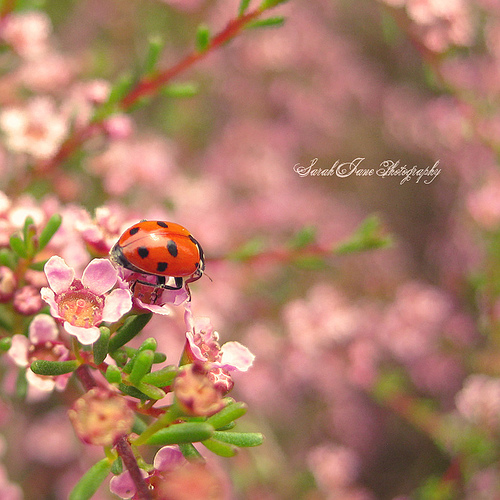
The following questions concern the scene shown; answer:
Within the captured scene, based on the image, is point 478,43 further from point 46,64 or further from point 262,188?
point 46,64

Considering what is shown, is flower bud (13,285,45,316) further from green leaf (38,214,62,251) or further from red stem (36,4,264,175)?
red stem (36,4,264,175)

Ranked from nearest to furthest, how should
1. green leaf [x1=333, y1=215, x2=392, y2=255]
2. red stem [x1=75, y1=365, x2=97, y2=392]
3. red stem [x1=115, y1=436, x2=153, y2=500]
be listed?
1. red stem [x1=115, y1=436, x2=153, y2=500]
2. red stem [x1=75, y1=365, x2=97, y2=392]
3. green leaf [x1=333, y1=215, x2=392, y2=255]

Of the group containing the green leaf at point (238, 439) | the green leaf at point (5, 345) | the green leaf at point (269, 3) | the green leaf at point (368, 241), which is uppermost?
the green leaf at point (269, 3)

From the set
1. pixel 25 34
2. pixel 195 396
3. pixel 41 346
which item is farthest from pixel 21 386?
pixel 25 34

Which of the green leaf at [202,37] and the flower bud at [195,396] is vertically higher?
the green leaf at [202,37]

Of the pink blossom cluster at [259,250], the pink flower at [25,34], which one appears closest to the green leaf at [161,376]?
the pink blossom cluster at [259,250]

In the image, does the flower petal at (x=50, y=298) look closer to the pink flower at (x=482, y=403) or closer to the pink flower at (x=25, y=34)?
the pink flower at (x=25, y=34)

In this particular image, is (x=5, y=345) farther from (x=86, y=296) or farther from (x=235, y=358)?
(x=235, y=358)

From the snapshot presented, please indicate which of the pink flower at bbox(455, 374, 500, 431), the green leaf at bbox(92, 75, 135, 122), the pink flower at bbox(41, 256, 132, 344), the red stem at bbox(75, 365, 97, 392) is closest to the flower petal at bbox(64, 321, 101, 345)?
the pink flower at bbox(41, 256, 132, 344)
